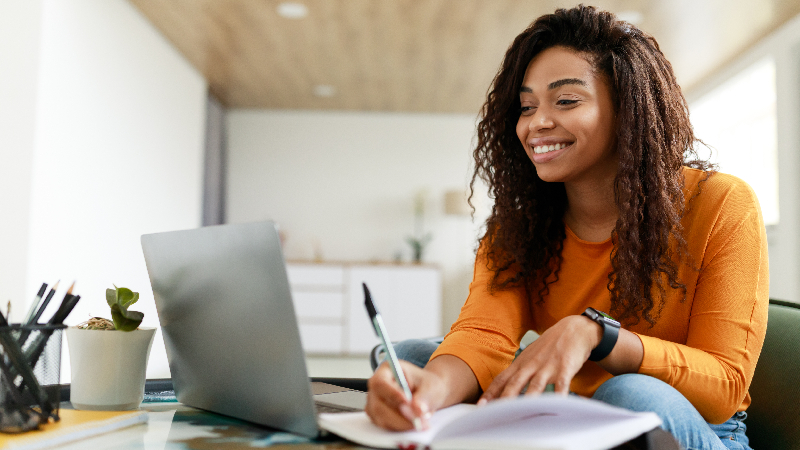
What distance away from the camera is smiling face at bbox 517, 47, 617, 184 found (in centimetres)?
107

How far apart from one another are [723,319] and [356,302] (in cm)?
502

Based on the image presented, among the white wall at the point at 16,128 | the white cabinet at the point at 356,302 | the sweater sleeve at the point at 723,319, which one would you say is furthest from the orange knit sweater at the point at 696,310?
the white cabinet at the point at 356,302

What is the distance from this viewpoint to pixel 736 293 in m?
0.90

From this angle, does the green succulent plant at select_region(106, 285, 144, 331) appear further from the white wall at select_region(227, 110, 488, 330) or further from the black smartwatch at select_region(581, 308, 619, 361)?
the white wall at select_region(227, 110, 488, 330)

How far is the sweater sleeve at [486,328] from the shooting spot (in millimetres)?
923

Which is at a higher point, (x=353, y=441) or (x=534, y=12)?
(x=534, y=12)

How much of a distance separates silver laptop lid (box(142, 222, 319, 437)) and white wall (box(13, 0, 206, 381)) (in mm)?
1858

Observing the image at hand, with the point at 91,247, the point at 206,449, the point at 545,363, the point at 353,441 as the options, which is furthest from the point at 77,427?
the point at 91,247

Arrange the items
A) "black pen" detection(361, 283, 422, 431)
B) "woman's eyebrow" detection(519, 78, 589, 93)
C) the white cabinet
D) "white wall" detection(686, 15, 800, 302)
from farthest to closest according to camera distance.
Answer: the white cabinet → "white wall" detection(686, 15, 800, 302) → "woman's eyebrow" detection(519, 78, 589, 93) → "black pen" detection(361, 283, 422, 431)

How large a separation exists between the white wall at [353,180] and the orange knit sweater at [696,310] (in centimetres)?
534

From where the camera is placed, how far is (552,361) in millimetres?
754

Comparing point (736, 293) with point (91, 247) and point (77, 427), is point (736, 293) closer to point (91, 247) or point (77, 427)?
point (77, 427)

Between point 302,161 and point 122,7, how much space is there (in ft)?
9.88

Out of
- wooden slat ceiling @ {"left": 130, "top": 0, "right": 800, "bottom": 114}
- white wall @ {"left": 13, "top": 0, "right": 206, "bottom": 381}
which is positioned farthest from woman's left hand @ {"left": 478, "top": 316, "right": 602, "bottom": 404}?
wooden slat ceiling @ {"left": 130, "top": 0, "right": 800, "bottom": 114}
